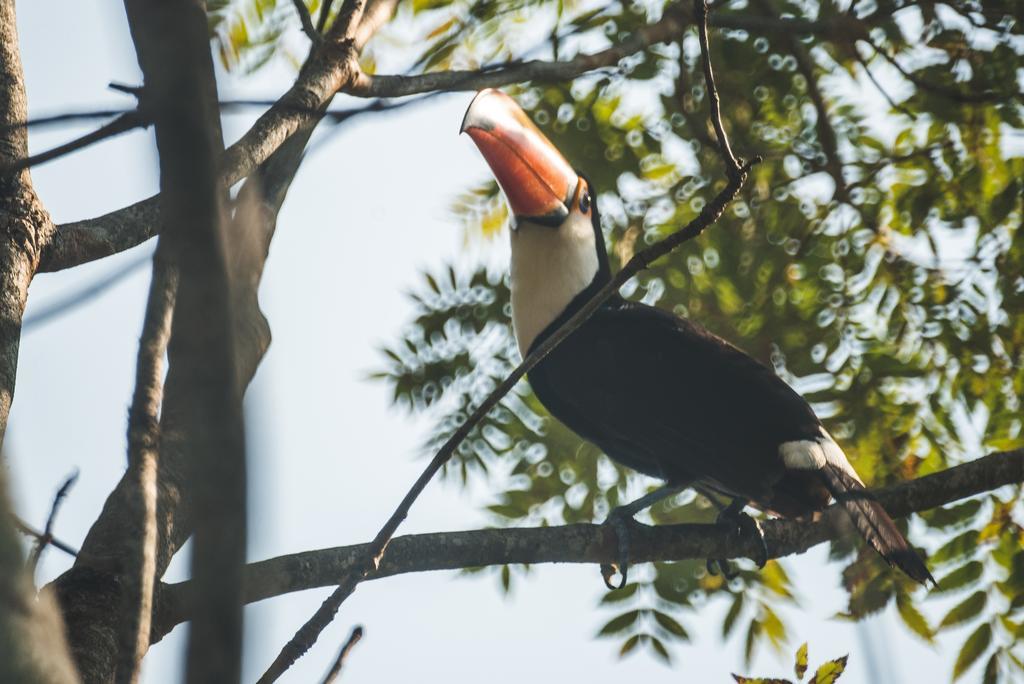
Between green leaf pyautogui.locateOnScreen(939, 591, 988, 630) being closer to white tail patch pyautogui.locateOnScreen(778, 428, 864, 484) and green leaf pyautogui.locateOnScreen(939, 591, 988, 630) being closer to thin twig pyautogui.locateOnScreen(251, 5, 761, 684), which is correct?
white tail patch pyautogui.locateOnScreen(778, 428, 864, 484)

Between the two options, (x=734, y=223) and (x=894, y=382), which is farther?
(x=734, y=223)

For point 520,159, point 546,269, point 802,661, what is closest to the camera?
point 802,661

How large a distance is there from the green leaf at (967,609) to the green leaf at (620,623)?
995mm

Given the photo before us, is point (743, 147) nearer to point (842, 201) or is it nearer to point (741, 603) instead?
point (842, 201)

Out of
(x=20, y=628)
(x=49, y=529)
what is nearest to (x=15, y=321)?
(x=49, y=529)

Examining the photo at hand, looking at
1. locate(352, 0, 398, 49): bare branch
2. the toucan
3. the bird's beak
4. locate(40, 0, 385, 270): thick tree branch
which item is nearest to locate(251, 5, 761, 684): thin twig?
locate(40, 0, 385, 270): thick tree branch

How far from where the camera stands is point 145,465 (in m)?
1.44

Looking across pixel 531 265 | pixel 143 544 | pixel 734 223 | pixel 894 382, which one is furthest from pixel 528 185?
pixel 143 544

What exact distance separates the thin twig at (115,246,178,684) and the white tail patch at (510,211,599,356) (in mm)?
2677

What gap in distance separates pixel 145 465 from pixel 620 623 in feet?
8.53

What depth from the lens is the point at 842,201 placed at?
455 centimetres

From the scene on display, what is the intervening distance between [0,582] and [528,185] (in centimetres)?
374

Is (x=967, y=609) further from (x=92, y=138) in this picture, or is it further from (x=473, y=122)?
(x=92, y=138)

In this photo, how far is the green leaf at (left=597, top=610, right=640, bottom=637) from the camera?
377cm
